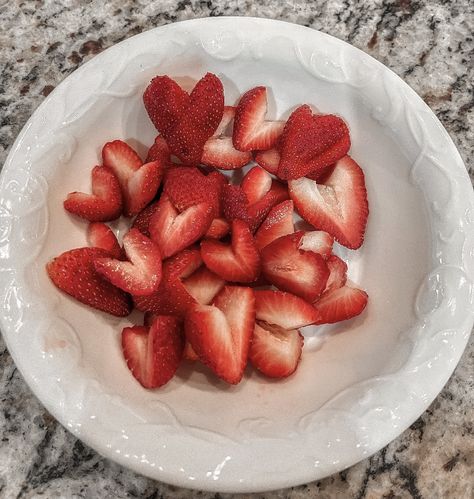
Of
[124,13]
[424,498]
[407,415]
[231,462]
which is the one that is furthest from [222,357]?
[124,13]

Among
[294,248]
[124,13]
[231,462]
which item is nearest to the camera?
[231,462]

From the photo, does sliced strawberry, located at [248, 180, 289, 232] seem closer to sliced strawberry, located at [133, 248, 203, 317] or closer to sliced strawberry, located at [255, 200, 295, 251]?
sliced strawberry, located at [255, 200, 295, 251]

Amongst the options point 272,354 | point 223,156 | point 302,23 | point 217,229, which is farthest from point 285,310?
point 302,23

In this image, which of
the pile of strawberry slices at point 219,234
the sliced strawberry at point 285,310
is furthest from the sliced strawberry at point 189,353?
the sliced strawberry at point 285,310

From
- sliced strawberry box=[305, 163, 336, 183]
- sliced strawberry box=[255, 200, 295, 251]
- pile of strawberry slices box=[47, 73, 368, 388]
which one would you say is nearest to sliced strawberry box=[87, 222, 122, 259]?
pile of strawberry slices box=[47, 73, 368, 388]

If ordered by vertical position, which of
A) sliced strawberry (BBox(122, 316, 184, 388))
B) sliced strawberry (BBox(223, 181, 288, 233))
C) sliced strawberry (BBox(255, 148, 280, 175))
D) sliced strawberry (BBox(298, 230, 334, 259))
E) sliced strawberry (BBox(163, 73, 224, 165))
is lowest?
sliced strawberry (BBox(122, 316, 184, 388))

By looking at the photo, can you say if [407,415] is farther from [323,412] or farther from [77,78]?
[77,78]

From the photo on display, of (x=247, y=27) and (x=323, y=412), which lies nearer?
(x=323, y=412)
